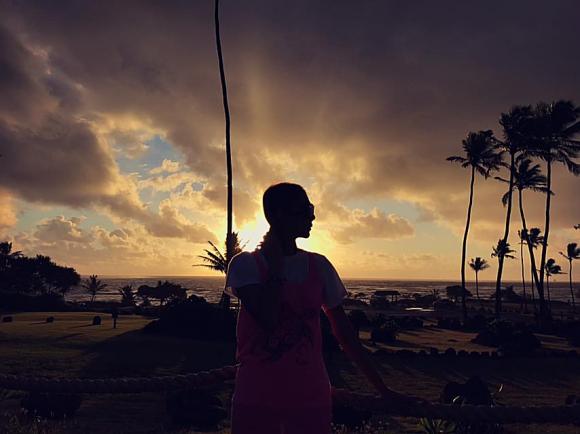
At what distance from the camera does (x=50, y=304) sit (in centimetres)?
4247

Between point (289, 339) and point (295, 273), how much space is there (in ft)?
0.97

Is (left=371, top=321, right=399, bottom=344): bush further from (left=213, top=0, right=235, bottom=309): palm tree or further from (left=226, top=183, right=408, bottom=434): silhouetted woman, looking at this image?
(left=226, top=183, right=408, bottom=434): silhouetted woman

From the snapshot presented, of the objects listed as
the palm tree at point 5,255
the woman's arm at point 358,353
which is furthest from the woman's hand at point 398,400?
the palm tree at point 5,255

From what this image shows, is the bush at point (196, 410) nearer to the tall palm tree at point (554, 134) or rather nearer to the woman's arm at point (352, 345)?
the woman's arm at point (352, 345)

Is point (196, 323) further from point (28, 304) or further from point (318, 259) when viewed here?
point (28, 304)

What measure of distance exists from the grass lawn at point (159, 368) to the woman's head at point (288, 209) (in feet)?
27.3

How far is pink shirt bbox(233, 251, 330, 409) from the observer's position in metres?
2.30

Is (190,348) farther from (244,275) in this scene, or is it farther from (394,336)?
(244,275)

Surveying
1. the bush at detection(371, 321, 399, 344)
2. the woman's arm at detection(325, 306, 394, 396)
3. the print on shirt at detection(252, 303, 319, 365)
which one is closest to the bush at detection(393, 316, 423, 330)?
the bush at detection(371, 321, 399, 344)

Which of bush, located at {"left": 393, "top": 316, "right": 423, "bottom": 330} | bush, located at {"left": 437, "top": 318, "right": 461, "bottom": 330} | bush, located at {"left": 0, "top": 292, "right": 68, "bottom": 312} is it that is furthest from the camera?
bush, located at {"left": 0, "top": 292, "right": 68, "bottom": 312}

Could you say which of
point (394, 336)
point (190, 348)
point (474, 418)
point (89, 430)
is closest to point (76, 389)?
point (474, 418)

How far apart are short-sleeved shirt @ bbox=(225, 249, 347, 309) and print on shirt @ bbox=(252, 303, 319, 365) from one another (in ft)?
0.48

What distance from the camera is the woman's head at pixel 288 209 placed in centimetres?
243

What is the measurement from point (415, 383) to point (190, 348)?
9008 millimetres
